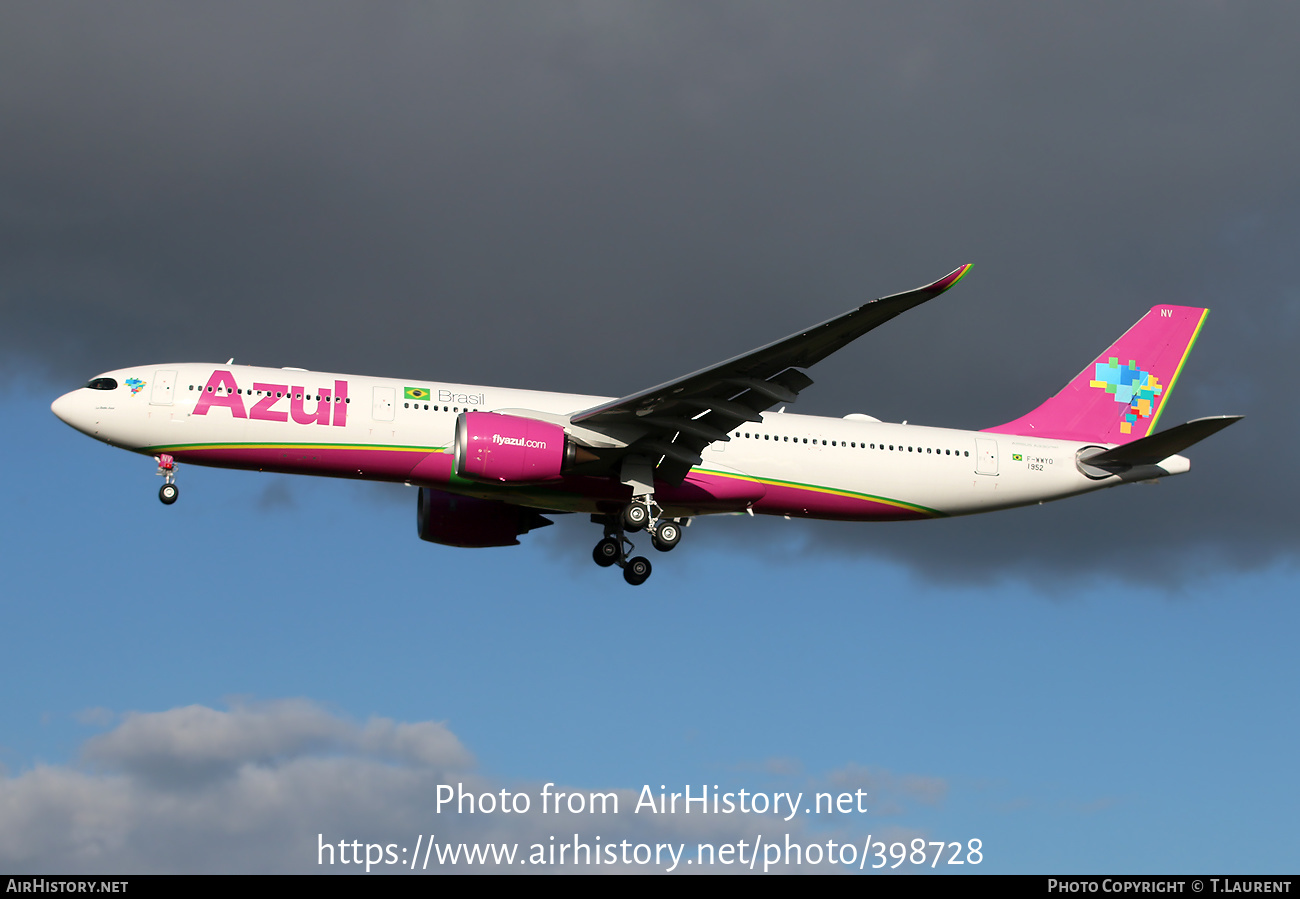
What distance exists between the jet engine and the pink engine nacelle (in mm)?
5659

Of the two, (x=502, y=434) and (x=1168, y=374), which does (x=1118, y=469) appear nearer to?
(x=1168, y=374)

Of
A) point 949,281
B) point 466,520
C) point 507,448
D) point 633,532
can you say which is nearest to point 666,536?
point 633,532

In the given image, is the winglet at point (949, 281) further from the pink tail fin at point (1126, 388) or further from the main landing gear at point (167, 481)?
the main landing gear at point (167, 481)

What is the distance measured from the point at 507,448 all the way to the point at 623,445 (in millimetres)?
3088

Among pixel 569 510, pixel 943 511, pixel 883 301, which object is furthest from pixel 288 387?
pixel 943 511

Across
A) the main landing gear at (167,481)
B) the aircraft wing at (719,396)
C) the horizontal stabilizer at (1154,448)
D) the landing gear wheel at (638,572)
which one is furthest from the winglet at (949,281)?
the main landing gear at (167,481)

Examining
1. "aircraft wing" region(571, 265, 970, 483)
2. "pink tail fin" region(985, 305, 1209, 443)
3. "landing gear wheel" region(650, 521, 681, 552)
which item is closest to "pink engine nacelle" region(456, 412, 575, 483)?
"aircraft wing" region(571, 265, 970, 483)

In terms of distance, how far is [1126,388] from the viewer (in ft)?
134

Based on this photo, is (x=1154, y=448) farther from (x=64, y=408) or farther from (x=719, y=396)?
(x=64, y=408)

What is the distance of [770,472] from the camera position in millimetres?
35781

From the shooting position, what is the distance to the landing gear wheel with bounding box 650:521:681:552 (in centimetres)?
3569

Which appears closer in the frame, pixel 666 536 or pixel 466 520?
pixel 666 536

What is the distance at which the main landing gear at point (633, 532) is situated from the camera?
34.9m

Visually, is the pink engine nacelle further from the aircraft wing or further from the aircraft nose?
the aircraft nose
